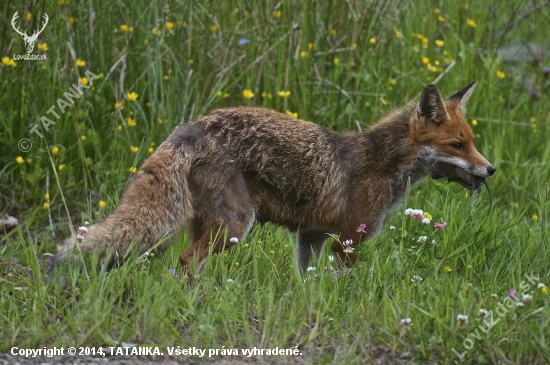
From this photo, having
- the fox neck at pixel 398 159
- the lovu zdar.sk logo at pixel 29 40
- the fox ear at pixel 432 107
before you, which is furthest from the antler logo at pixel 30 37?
the fox ear at pixel 432 107

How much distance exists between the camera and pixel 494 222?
605 centimetres

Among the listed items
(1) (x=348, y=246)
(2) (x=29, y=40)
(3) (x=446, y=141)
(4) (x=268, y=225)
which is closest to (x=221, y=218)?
(1) (x=348, y=246)

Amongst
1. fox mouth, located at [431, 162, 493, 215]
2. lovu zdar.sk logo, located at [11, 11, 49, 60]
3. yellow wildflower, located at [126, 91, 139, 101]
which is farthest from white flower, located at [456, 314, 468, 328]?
lovu zdar.sk logo, located at [11, 11, 49, 60]

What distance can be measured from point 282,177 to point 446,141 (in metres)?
1.31

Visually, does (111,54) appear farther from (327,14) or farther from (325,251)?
(325,251)

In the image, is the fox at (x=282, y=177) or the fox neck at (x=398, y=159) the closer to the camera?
the fox at (x=282, y=177)

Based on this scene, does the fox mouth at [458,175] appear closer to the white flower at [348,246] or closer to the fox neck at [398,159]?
the fox neck at [398,159]

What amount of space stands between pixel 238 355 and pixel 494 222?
256 centimetres

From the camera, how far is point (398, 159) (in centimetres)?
611

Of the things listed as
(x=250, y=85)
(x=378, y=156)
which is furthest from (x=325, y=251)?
A: (x=250, y=85)

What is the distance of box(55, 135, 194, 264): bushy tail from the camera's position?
4754 millimetres

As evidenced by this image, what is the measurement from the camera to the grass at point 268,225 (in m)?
4.49

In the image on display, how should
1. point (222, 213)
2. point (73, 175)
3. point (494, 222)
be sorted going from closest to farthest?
point (222, 213), point (494, 222), point (73, 175)

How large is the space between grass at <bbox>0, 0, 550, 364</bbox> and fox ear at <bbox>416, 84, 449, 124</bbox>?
761 millimetres
